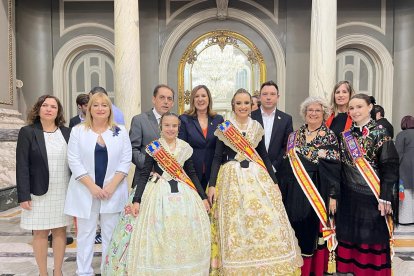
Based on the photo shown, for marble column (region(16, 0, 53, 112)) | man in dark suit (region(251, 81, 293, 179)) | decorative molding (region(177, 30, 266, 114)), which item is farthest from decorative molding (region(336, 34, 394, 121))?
marble column (region(16, 0, 53, 112))

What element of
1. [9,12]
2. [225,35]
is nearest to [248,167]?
[225,35]

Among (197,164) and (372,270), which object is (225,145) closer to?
(197,164)

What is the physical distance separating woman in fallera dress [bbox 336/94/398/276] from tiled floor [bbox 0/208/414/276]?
851 mm

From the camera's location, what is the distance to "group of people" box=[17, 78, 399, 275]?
261 centimetres

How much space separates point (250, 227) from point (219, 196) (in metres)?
0.37

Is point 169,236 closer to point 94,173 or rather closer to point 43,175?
point 94,173

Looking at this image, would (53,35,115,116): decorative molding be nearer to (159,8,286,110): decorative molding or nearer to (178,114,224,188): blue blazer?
(159,8,286,110): decorative molding

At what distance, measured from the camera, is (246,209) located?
2699 millimetres

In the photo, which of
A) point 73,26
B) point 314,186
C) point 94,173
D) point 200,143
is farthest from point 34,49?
point 314,186

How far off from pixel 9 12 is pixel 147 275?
6.99 m

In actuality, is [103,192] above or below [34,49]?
below

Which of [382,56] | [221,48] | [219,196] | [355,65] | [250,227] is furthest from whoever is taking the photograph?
[221,48]

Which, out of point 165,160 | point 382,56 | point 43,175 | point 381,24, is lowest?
point 43,175

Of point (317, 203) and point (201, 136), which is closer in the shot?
point (317, 203)
